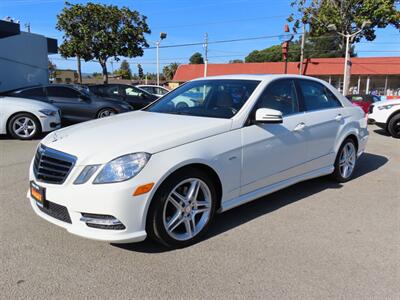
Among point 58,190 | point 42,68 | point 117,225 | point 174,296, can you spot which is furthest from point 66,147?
point 42,68

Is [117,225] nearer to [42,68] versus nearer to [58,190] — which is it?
[58,190]

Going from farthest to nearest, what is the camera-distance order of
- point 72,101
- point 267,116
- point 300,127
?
1. point 72,101
2. point 300,127
3. point 267,116

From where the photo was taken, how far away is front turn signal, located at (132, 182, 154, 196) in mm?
3121

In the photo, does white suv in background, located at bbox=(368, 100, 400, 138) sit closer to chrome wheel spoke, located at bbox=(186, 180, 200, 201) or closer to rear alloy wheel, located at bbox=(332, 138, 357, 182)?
rear alloy wheel, located at bbox=(332, 138, 357, 182)

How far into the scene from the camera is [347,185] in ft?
18.7

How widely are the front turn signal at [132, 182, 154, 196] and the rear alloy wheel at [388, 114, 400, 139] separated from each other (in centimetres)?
962

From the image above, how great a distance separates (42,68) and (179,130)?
1660cm

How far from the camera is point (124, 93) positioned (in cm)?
1460

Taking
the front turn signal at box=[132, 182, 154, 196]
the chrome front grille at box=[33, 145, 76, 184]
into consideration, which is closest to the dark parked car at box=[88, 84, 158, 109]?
the chrome front grille at box=[33, 145, 76, 184]

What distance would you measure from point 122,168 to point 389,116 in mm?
9899

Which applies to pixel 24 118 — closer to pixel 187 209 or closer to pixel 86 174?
pixel 86 174

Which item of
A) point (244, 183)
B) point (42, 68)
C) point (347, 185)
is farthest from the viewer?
point (42, 68)

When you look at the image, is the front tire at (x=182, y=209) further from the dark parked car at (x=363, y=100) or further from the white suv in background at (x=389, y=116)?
the dark parked car at (x=363, y=100)

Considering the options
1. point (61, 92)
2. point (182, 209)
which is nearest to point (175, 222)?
point (182, 209)
